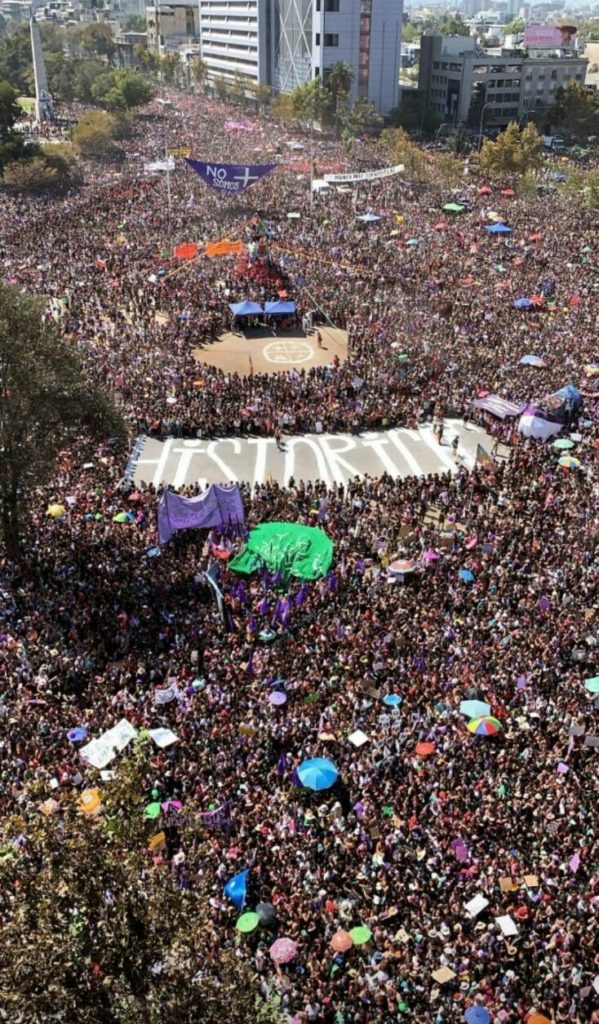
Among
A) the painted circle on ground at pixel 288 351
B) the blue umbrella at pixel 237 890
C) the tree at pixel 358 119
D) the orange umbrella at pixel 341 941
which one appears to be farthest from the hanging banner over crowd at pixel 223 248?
the tree at pixel 358 119

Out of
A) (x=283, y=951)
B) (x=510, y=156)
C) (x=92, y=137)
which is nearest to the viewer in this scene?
(x=283, y=951)

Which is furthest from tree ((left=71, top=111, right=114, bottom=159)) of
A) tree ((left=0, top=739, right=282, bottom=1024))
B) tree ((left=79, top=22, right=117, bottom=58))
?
tree ((left=79, top=22, right=117, bottom=58))

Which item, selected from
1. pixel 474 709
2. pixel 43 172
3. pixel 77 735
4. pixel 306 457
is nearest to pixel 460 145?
pixel 43 172

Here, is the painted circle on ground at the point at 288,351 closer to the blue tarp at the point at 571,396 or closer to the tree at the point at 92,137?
the blue tarp at the point at 571,396

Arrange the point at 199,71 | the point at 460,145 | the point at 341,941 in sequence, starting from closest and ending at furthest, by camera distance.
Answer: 1. the point at 341,941
2. the point at 460,145
3. the point at 199,71

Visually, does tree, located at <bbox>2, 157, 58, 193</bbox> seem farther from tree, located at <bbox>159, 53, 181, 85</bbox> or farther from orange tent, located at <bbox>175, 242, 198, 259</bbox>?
tree, located at <bbox>159, 53, 181, 85</bbox>

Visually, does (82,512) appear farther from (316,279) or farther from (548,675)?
(316,279)

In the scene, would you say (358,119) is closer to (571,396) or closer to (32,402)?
(571,396)

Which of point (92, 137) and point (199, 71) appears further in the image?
point (199, 71)
